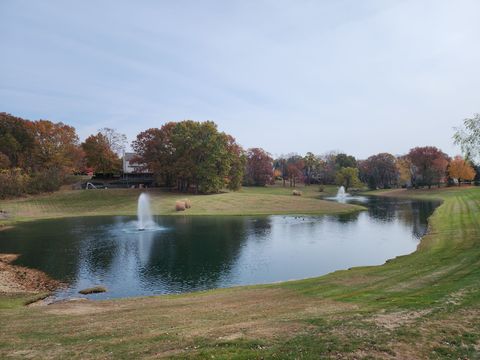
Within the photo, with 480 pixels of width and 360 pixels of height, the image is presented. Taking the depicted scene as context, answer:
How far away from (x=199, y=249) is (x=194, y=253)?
80.8 inches

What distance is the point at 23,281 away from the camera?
29609 mm

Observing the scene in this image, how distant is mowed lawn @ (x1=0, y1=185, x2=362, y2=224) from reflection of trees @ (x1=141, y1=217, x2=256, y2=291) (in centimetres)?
1658

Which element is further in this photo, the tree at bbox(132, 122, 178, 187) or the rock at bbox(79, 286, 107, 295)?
the tree at bbox(132, 122, 178, 187)

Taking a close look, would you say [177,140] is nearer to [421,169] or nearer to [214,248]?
[214,248]

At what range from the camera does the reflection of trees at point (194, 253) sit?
29.9 metres

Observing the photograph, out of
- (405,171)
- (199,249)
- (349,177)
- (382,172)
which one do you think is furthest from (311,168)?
(199,249)

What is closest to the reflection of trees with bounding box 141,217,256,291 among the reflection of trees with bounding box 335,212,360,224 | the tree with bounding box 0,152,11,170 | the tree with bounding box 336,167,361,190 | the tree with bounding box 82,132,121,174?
the reflection of trees with bounding box 335,212,360,224

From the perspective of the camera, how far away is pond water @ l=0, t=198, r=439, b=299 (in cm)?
3019

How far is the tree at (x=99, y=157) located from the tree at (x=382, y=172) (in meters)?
92.1

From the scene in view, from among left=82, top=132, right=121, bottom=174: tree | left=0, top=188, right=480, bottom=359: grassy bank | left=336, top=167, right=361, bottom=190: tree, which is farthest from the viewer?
left=336, top=167, right=361, bottom=190: tree

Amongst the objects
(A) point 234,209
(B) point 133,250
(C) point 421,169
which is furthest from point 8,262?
(C) point 421,169

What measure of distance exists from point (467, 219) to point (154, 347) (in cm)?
4711

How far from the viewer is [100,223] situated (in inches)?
2480

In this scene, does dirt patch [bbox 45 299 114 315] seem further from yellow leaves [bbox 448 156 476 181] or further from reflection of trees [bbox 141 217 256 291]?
yellow leaves [bbox 448 156 476 181]
